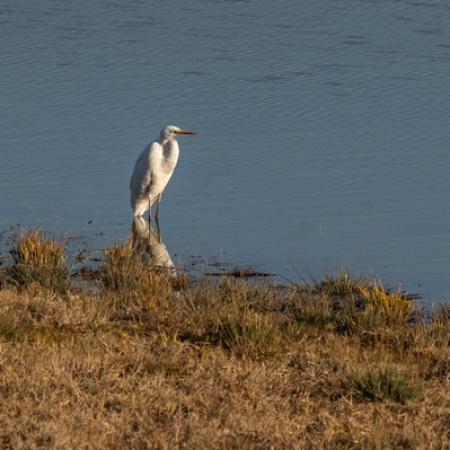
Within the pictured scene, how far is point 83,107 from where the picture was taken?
17.3m

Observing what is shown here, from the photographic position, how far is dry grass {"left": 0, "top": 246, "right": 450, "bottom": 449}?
6.25 metres

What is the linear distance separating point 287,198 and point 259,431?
7.53 metres

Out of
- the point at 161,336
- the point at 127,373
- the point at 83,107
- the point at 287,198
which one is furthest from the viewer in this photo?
the point at 83,107

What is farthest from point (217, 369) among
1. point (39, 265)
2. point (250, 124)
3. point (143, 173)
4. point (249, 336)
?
point (250, 124)

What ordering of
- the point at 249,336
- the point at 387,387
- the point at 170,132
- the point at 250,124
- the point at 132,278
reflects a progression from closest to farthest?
the point at 387,387, the point at 249,336, the point at 132,278, the point at 170,132, the point at 250,124

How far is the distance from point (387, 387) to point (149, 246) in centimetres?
550

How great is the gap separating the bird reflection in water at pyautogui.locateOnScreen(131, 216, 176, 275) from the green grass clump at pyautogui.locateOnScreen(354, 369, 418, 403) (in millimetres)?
3822

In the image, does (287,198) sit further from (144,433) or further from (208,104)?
(144,433)

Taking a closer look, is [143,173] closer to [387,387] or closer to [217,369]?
[217,369]

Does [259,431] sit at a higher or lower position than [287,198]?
higher

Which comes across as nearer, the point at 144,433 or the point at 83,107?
the point at 144,433

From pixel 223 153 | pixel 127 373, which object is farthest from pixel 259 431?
pixel 223 153

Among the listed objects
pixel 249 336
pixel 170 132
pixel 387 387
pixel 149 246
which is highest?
pixel 387 387

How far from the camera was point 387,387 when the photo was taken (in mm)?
6941
